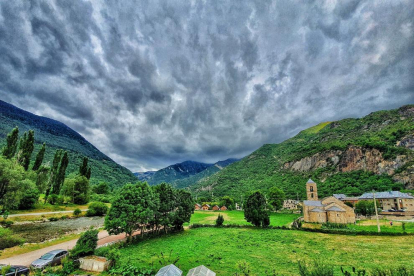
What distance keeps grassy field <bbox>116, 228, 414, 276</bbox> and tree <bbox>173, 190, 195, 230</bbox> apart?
14.5ft

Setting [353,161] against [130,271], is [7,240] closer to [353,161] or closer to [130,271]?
[130,271]

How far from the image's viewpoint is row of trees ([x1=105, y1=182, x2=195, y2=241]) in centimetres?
2336

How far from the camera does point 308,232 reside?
110 feet

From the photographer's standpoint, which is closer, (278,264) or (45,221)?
(278,264)

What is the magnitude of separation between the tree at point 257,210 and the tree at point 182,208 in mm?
12617

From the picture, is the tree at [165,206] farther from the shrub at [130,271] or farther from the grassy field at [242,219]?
the grassy field at [242,219]

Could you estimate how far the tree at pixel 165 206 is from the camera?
29.2 metres

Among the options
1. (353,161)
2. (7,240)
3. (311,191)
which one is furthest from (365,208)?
(7,240)

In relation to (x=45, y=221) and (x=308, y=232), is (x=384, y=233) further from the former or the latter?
(x=45, y=221)

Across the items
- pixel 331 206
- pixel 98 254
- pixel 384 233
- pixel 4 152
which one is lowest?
pixel 98 254

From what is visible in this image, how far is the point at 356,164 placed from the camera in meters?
103

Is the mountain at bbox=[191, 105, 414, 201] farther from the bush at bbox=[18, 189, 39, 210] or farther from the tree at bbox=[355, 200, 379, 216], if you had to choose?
the bush at bbox=[18, 189, 39, 210]

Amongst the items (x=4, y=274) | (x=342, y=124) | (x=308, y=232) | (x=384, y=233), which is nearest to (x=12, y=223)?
(x=4, y=274)

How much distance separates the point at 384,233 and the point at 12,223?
61395 millimetres
